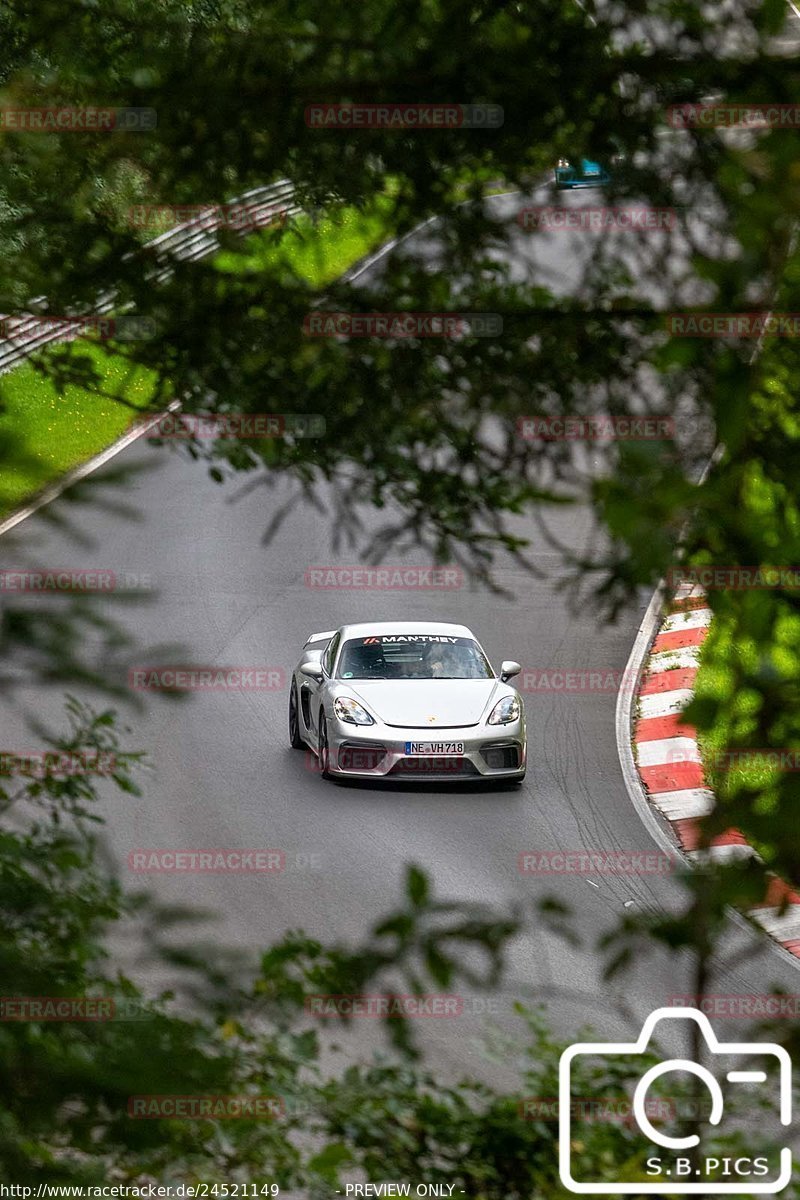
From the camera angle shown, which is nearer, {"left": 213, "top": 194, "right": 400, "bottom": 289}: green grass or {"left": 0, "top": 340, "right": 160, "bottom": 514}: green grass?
{"left": 0, "top": 340, "right": 160, "bottom": 514}: green grass

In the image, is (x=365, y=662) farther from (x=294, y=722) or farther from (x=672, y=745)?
(x=672, y=745)

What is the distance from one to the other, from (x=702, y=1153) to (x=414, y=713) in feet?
28.5

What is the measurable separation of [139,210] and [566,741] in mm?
10161

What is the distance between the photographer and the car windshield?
12086 mm

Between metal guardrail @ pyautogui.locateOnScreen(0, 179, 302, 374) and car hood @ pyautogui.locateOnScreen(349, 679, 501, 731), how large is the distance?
27.1 feet

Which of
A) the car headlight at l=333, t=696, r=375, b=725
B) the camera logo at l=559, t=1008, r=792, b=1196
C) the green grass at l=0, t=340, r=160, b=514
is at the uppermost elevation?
the green grass at l=0, t=340, r=160, b=514

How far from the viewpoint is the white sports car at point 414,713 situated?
11.6 meters

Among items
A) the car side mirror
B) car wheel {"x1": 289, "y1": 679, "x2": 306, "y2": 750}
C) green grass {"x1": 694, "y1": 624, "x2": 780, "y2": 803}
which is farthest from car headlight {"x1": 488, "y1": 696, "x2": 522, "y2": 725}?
green grass {"x1": 694, "y1": 624, "x2": 780, "y2": 803}

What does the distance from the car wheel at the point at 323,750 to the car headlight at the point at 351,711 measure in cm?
19

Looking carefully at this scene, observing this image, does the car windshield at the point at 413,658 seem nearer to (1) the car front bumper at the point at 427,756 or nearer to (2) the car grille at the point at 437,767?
(1) the car front bumper at the point at 427,756

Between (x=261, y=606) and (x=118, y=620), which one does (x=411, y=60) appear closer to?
(x=118, y=620)

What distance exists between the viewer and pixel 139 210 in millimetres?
3559

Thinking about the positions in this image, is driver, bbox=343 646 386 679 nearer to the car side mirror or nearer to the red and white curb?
the car side mirror

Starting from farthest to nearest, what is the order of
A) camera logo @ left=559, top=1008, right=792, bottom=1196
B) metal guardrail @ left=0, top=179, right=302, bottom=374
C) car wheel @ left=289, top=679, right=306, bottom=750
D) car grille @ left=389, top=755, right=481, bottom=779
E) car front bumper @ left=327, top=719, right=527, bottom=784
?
car wheel @ left=289, top=679, right=306, bottom=750 → car grille @ left=389, top=755, right=481, bottom=779 → car front bumper @ left=327, top=719, right=527, bottom=784 → metal guardrail @ left=0, top=179, right=302, bottom=374 → camera logo @ left=559, top=1008, right=792, bottom=1196
